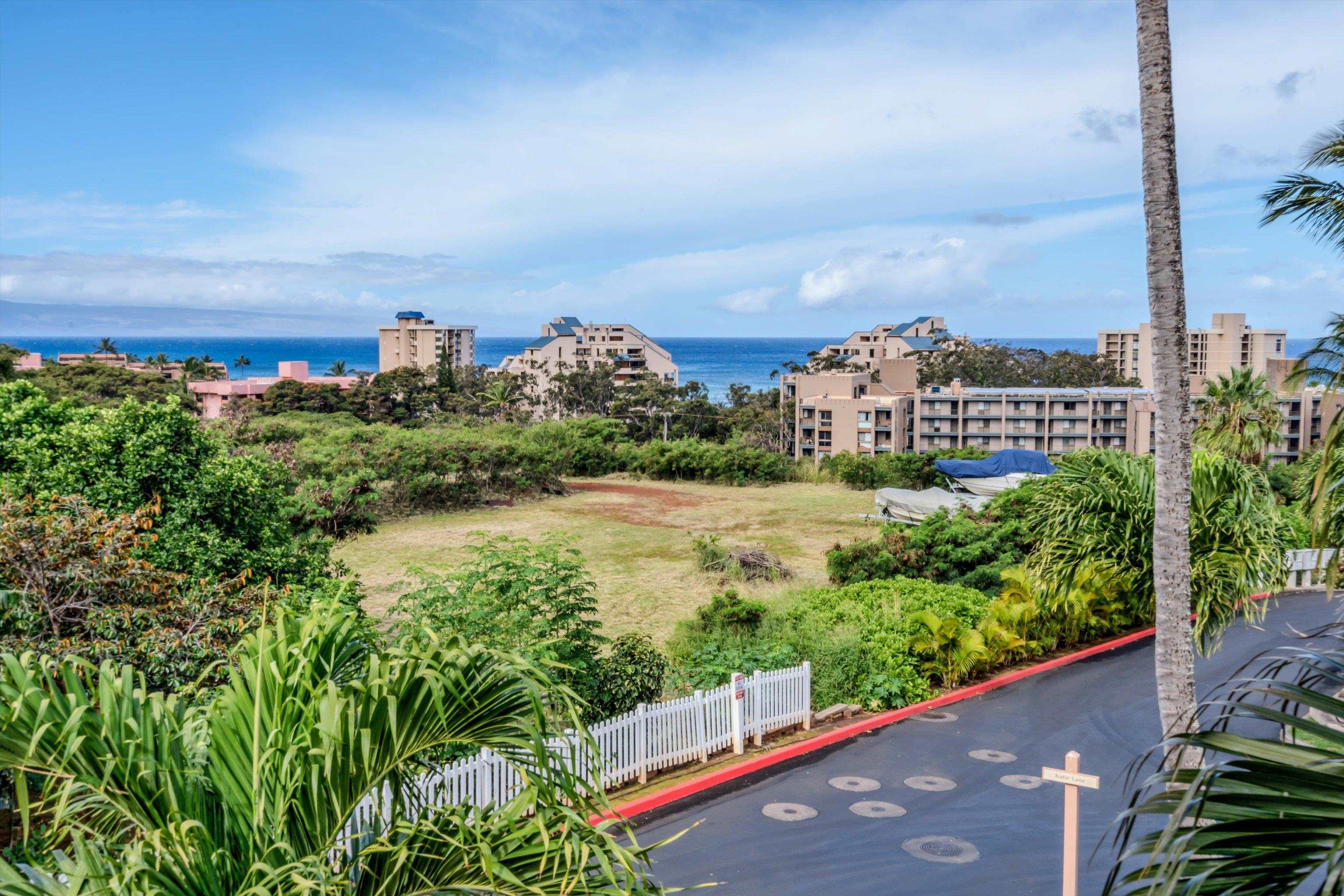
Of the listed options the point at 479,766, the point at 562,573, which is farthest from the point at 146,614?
the point at 562,573

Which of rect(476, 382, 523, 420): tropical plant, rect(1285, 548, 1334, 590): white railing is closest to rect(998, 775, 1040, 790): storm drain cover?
rect(1285, 548, 1334, 590): white railing

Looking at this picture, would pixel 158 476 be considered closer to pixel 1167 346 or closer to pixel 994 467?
pixel 1167 346

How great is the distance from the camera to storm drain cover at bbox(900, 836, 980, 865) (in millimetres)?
9650

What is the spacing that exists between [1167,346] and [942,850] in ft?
17.3

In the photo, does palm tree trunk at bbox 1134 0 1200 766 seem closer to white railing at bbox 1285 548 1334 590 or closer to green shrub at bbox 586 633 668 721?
green shrub at bbox 586 633 668 721

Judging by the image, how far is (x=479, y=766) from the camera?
10.2m

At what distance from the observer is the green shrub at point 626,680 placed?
12.3 meters

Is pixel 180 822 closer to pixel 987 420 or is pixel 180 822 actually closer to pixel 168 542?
pixel 168 542

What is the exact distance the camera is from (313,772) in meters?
3.86

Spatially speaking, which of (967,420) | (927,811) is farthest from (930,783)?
(967,420)

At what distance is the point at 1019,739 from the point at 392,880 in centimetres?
1090

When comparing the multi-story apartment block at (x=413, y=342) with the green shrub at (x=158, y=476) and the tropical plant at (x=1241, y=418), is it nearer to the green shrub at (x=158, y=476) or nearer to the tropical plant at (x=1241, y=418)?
the tropical plant at (x=1241, y=418)

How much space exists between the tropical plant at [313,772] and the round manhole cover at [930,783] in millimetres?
8084

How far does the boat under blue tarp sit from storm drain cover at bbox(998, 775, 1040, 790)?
82.7ft
